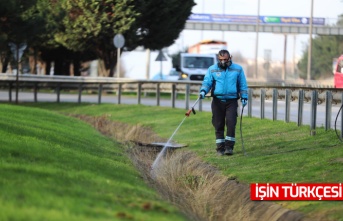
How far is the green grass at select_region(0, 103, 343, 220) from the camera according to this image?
11.9 metres

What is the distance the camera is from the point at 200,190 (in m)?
12.5

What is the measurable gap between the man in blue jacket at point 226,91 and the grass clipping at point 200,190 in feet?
2.26

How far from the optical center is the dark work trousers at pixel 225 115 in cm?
1574

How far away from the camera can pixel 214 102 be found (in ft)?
52.2

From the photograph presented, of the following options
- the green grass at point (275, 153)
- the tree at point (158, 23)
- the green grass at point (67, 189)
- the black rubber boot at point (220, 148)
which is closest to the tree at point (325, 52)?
the tree at point (158, 23)

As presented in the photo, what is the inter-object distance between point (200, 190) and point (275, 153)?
10.0 ft

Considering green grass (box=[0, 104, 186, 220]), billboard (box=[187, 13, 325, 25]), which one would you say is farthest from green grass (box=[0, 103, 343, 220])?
billboard (box=[187, 13, 325, 25])

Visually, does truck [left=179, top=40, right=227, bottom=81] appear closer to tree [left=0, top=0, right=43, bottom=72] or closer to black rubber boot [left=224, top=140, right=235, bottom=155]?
tree [left=0, top=0, right=43, bottom=72]

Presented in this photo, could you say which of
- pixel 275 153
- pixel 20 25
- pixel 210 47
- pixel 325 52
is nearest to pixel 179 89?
pixel 20 25

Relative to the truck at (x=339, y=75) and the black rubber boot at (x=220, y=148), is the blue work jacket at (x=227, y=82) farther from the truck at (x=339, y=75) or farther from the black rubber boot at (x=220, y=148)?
the truck at (x=339, y=75)

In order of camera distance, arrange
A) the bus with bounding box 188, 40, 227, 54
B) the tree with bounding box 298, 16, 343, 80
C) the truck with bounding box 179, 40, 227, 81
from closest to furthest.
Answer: the truck with bounding box 179, 40, 227, 81 < the bus with bounding box 188, 40, 227, 54 < the tree with bounding box 298, 16, 343, 80

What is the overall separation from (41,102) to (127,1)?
8955mm

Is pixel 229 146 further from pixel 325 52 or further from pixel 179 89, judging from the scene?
pixel 325 52

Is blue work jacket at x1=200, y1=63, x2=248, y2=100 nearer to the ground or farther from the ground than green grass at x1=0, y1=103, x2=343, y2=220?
farther from the ground
